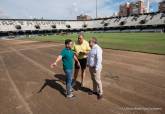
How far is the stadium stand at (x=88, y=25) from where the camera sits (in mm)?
64625

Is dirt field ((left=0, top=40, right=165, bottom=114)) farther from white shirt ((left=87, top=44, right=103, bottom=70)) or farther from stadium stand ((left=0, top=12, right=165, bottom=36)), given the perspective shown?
stadium stand ((left=0, top=12, right=165, bottom=36))

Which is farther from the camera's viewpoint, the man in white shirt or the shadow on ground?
the shadow on ground

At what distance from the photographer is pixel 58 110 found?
17.5 ft

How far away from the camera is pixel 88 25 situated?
9188 centimetres

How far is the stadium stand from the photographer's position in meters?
64.6

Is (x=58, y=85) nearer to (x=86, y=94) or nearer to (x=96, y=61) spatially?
(x=86, y=94)

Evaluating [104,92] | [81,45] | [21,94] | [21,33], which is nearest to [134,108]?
[104,92]

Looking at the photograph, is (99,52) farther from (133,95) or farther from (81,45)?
(133,95)

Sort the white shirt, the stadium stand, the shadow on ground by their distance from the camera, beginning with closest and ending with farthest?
the white shirt
the shadow on ground
the stadium stand

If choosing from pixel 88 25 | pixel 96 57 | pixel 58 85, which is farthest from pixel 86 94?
pixel 88 25

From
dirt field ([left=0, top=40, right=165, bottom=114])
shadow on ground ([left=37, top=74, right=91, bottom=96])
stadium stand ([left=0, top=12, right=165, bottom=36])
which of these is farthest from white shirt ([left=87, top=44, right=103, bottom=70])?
stadium stand ([left=0, top=12, right=165, bottom=36])

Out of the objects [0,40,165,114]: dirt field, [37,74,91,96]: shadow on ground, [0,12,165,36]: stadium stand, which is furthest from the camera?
[0,12,165,36]: stadium stand

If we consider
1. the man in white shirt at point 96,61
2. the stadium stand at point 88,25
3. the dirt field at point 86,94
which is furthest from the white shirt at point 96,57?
the stadium stand at point 88,25

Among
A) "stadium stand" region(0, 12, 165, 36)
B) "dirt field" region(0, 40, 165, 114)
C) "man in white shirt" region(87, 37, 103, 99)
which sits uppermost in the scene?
"stadium stand" region(0, 12, 165, 36)
